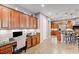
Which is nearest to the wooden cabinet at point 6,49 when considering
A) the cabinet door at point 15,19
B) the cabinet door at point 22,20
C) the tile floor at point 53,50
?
the cabinet door at point 15,19

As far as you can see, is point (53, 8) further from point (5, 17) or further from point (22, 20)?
point (5, 17)

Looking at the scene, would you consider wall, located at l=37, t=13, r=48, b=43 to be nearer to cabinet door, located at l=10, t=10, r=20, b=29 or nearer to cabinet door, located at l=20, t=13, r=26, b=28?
cabinet door, located at l=20, t=13, r=26, b=28

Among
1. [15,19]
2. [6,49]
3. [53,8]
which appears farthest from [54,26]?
[6,49]

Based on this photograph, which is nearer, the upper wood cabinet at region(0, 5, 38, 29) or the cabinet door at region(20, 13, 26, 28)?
the upper wood cabinet at region(0, 5, 38, 29)

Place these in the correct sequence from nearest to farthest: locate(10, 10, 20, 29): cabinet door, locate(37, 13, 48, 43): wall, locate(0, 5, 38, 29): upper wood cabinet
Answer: locate(0, 5, 38, 29): upper wood cabinet, locate(10, 10, 20, 29): cabinet door, locate(37, 13, 48, 43): wall

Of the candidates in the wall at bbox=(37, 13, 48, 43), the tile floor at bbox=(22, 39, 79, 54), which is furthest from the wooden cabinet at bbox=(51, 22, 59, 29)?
the tile floor at bbox=(22, 39, 79, 54)

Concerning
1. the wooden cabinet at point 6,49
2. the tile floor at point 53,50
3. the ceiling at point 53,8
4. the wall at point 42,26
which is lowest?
the tile floor at point 53,50

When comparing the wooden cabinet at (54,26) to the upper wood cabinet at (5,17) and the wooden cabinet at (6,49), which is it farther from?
the wooden cabinet at (6,49)

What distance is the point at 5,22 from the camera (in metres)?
4.35

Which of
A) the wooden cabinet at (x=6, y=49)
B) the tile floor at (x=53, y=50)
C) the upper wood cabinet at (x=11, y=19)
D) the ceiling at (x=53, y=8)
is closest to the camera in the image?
the wooden cabinet at (x=6, y=49)

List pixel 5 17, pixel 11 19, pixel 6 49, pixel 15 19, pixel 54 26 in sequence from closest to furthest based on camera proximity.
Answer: pixel 6 49
pixel 5 17
pixel 11 19
pixel 15 19
pixel 54 26

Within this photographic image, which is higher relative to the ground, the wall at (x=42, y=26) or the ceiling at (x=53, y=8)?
the ceiling at (x=53, y=8)
